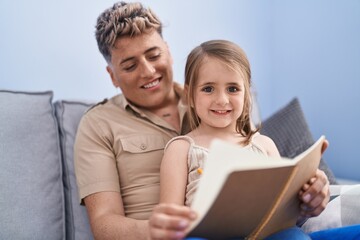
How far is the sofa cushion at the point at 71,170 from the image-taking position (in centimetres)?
132

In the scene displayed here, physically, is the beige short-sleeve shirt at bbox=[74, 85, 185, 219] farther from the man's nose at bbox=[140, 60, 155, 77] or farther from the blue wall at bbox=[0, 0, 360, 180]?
the blue wall at bbox=[0, 0, 360, 180]

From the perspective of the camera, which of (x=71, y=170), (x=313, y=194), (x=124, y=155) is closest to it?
(x=313, y=194)

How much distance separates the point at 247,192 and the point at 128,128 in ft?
2.02

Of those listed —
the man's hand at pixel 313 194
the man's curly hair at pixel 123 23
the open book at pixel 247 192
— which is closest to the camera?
the open book at pixel 247 192

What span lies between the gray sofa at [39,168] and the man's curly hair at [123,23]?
299 mm

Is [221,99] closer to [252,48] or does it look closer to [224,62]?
[224,62]

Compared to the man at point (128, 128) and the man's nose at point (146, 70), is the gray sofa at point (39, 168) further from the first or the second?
the man's nose at point (146, 70)

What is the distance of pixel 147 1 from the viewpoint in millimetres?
1868

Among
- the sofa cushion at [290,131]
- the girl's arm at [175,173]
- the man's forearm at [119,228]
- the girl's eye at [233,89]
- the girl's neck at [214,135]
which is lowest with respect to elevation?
the man's forearm at [119,228]

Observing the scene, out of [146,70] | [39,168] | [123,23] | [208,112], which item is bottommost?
[39,168]

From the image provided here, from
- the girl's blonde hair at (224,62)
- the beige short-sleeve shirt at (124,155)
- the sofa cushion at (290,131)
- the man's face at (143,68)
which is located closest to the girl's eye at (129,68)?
the man's face at (143,68)

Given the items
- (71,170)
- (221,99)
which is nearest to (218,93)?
(221,99)

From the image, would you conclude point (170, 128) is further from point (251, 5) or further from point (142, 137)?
point (251, 5)

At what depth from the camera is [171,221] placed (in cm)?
71
